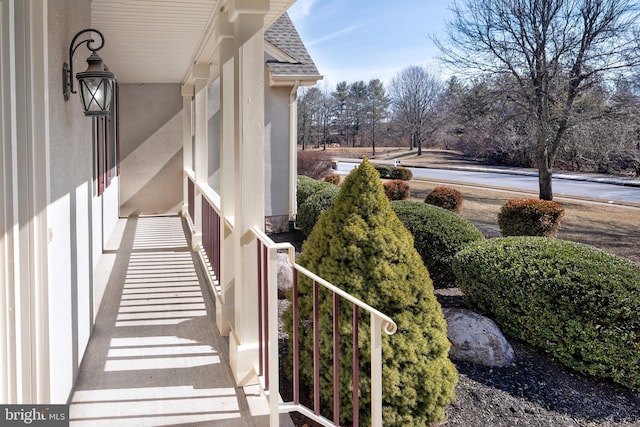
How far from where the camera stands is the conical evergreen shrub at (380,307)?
111 inches

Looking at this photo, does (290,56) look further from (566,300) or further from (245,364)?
(245,364)

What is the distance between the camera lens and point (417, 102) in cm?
3497

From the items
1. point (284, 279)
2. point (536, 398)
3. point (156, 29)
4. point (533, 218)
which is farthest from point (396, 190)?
point (536, 398)

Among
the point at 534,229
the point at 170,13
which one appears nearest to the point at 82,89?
the point at 170,13

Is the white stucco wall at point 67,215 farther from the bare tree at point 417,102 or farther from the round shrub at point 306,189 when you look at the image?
the bare tree at point 417,102

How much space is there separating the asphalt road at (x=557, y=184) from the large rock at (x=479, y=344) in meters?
11.7

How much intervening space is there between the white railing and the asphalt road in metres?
13.2

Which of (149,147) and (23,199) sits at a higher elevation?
(149,147)

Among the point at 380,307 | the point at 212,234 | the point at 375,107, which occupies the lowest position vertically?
the point at 380,307

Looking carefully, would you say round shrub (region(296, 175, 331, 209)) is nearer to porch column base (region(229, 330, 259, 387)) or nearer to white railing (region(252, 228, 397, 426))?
porch column base (region(229, 330, 259, 387))

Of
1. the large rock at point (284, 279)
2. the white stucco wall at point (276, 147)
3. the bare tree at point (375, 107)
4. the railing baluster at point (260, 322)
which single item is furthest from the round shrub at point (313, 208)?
the bare tree at point (375, 107)

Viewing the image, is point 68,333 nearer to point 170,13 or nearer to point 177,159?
point 170,13

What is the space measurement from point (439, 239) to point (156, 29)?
3677 mm

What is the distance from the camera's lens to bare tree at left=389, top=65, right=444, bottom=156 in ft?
111
